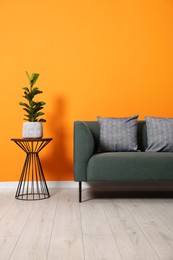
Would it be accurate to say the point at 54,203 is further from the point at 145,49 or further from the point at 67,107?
the point at 145,49

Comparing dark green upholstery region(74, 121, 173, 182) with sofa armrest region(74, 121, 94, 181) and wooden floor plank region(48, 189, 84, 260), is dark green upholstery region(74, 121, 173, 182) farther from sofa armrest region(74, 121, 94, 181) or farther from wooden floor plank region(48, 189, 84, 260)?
wooden floor plank region(48, 189, 84, 260)

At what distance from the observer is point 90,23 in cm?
422

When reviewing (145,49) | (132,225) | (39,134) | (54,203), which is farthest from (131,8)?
(132,225)

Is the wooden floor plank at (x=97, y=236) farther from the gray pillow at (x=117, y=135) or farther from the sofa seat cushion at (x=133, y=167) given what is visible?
the gray pillow at (x=117, y=135)

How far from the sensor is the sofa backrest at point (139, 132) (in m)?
3.79

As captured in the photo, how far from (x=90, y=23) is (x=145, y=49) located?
68 centimetres

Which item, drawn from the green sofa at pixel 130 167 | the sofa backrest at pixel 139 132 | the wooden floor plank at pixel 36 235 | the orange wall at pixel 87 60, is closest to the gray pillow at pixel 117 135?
the sofa backrest at pixel 139 132

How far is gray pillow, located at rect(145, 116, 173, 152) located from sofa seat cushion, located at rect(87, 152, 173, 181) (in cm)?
37

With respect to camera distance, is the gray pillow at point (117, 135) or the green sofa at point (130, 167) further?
the gray pillow at point (117, 135)

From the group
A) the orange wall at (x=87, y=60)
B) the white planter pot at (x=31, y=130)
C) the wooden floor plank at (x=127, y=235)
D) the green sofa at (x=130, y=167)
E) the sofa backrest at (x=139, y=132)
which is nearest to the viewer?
the wooden floor plank at (x=127, y=235)

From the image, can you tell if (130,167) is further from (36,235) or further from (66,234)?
(36,235)

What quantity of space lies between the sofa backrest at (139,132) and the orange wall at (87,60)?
370 mm

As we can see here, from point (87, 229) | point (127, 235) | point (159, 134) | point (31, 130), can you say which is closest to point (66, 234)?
point (87, 229)

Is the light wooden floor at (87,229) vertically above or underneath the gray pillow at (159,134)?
underneath
